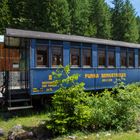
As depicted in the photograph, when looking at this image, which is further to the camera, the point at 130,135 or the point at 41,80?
the point at 41,80

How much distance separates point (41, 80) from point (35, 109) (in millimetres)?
1713

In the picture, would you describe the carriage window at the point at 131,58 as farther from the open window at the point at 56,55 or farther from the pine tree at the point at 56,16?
the pine tree at the point at 56,16

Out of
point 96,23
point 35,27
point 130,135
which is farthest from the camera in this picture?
point 96,23

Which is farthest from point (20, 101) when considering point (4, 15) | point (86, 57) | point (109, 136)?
point (4, 15)

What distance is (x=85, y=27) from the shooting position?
4075 cm

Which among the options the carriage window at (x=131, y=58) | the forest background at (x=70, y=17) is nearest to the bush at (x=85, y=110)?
the carriage window at (x=131, y=58)

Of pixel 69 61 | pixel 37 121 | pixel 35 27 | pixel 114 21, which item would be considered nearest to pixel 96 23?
pixel 114 21

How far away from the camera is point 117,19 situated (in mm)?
51875

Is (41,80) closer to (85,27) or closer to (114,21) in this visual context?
(85,27)

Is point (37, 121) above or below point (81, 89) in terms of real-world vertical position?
below

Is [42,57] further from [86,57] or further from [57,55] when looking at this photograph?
[86,57]

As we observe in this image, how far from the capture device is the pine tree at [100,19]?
47.8m

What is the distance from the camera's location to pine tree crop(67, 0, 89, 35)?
130ft

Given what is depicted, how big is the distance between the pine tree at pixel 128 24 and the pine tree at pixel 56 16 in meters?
15.0
